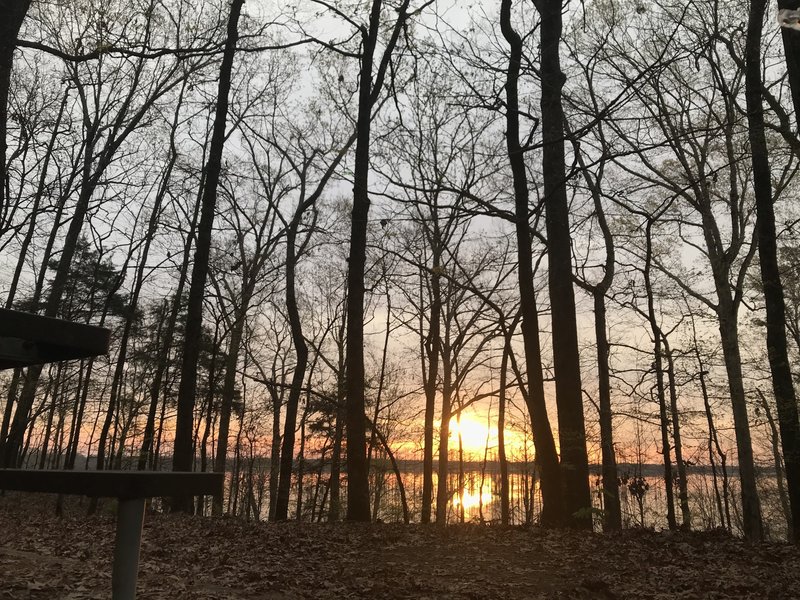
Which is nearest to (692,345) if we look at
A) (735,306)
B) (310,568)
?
(735,306)

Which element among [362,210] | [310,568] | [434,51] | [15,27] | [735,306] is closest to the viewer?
[310,568]

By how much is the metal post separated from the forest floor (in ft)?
5.91

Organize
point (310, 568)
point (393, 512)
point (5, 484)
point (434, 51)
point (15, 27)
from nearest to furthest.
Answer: point (5, 484)
point (310, 568)
point (15, 27)
point (434, 51)
point (393, 512)

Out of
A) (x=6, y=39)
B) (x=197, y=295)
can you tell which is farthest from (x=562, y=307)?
(x=6, y=39)

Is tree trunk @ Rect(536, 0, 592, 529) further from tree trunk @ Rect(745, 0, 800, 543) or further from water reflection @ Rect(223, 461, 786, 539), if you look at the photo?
water reflection @ Rect(223, 461, 786, 539)

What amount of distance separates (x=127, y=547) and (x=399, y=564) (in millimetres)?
3597

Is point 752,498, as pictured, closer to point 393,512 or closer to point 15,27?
point 15,27

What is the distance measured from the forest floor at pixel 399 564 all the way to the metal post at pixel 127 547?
1.80 metres

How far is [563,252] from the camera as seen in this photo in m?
8.97

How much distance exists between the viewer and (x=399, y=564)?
5.39m

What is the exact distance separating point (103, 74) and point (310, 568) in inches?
671

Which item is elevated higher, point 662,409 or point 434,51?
point 434,51

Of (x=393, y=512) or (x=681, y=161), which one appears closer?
(x=681, y=161)

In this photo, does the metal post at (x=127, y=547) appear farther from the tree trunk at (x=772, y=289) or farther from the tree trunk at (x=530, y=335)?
the tree trunk at (x=772, y=289)
